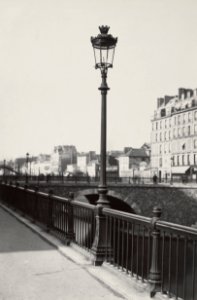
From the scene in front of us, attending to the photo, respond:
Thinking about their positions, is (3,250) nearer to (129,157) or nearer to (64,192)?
(64,192)

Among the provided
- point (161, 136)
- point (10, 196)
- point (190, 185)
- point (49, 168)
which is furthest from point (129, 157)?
point (10, 196)

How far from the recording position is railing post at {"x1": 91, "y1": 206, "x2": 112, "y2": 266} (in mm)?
7688

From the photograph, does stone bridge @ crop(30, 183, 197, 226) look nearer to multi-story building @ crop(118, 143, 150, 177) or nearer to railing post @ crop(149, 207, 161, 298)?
railing post @ crop(149, 207, 161, 298)

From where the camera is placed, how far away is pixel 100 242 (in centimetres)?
787

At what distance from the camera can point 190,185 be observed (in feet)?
198

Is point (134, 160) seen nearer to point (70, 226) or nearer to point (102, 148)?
point (70, 226)

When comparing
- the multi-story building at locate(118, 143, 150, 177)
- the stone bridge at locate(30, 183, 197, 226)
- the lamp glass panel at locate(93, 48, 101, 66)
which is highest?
the multi-story building at locate(118, 143, 150, 177)

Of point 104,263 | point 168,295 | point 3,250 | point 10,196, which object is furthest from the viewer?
point 10,196

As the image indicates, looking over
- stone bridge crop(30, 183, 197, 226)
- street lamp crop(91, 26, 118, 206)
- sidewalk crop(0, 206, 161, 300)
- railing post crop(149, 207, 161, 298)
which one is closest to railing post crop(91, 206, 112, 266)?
sidewalk crop(0, 206, 161, 300)

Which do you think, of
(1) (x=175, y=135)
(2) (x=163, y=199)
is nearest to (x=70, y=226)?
(2) (x=163, y=199)

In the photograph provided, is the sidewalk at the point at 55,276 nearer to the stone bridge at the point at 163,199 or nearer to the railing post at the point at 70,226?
the railing post at the point at 70,226

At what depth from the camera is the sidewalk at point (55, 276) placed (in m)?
5.69

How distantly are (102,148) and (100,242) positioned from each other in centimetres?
173

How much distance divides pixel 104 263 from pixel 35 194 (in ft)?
21.2
